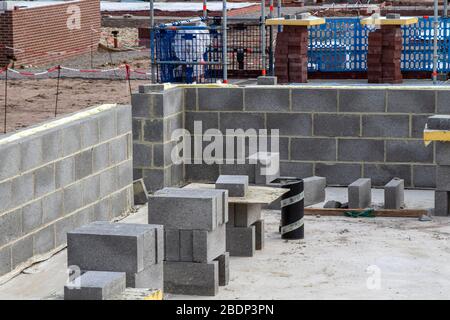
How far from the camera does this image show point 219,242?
1344cm

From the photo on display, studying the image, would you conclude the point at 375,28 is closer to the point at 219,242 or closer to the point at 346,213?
the point at 346,213

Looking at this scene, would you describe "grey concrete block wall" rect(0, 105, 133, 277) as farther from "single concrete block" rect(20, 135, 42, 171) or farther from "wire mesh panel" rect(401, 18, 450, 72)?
"wire mesh panel" rect(401, 18, 450, 72)

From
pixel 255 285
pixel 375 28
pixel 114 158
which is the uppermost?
pixel 375 28

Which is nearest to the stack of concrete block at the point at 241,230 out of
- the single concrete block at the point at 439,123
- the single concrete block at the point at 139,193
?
the single concrete block at the point at 139,193

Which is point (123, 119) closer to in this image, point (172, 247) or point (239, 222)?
point (239, 222)

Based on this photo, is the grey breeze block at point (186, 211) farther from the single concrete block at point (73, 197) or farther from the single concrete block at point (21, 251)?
the single concrete block at point (73, 197)

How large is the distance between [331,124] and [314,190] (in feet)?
5.08

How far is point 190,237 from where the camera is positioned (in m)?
13.1

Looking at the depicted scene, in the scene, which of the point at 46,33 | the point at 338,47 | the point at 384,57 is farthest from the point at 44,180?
the point at 46,33

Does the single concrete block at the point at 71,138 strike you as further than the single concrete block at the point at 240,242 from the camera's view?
Yes

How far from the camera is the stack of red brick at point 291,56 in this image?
23.3 m

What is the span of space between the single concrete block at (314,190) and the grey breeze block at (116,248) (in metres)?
6.33

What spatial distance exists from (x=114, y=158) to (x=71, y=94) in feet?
50.6
